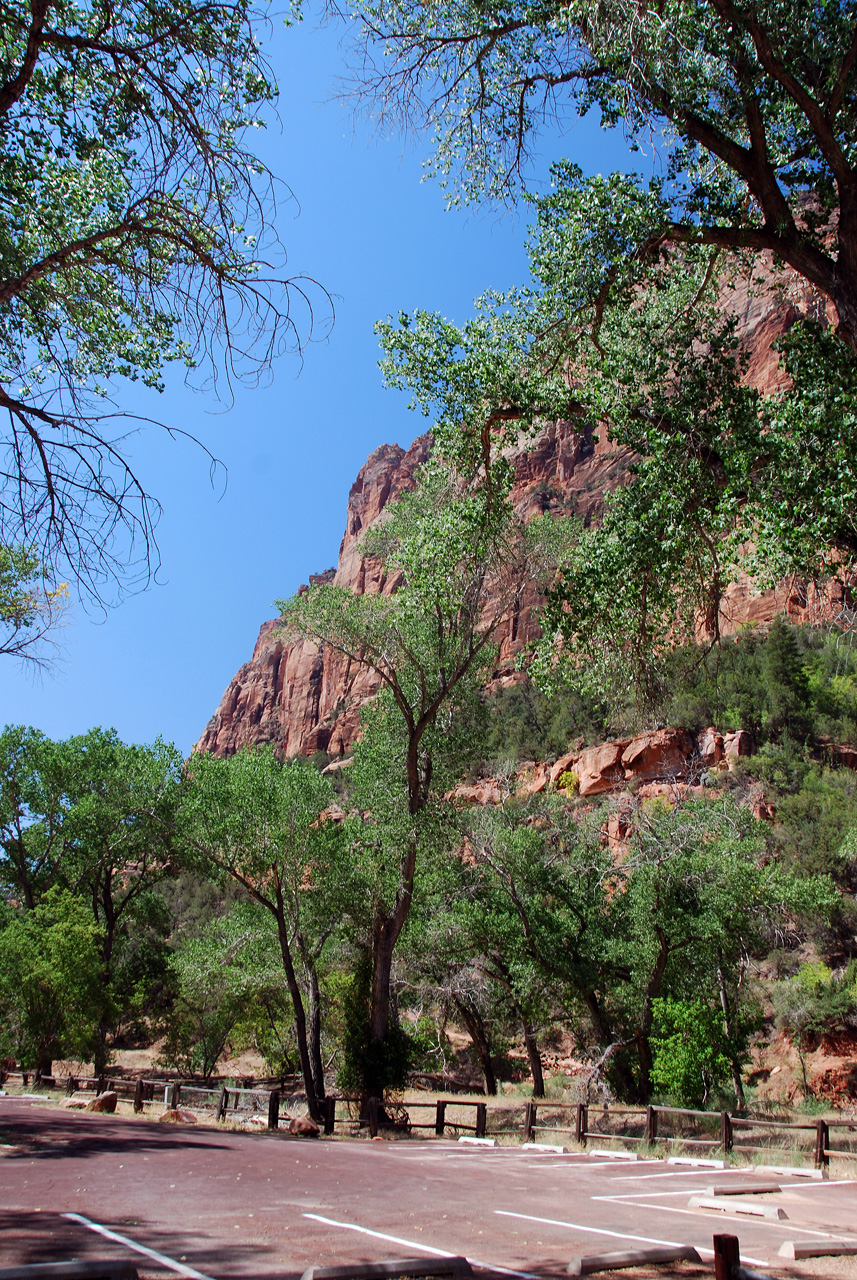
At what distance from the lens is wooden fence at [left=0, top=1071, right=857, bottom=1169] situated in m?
13.5

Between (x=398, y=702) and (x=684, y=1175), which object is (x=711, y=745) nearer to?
(x=398, y=702)

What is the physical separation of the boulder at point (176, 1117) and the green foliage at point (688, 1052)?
9667 millimetres

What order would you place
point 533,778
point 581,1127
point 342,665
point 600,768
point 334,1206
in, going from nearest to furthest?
point 334,1206, point 581,1127, point 600,768, point 533,778, point 342,665

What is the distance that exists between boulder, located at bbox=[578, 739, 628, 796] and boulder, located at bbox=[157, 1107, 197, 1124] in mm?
36804

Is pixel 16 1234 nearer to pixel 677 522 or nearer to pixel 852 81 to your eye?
pixel 677 522

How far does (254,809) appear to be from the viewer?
17234 mm

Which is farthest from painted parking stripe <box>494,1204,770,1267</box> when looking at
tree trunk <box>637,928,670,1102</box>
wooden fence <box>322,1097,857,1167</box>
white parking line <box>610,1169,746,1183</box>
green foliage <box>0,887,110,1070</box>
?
green foliage <box>0,887,110,1070</box>

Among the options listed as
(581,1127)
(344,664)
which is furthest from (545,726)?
(581,1127)

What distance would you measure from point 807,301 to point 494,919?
661 inches

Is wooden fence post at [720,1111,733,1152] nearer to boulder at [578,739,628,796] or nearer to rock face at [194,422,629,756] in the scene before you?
boulder at [578,739,628,796]

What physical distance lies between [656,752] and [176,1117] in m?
39.5

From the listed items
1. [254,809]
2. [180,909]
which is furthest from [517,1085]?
[180,909]

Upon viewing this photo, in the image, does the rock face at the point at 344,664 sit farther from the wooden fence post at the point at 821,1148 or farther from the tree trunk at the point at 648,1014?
the wooden fence post at the point at 821,1148

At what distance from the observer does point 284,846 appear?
17.2 m
